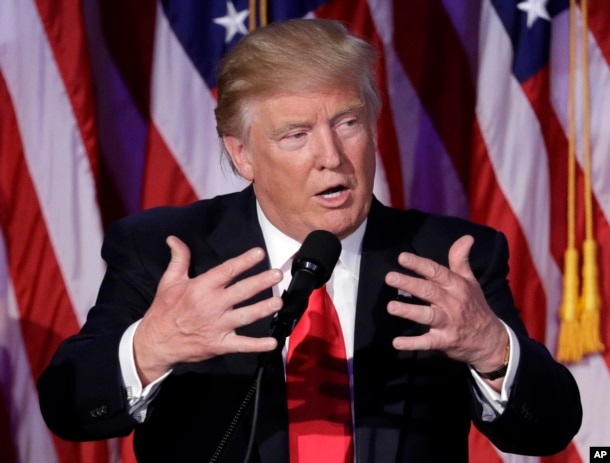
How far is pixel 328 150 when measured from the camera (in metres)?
1.91

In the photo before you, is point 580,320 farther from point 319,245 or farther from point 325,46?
point 319,245

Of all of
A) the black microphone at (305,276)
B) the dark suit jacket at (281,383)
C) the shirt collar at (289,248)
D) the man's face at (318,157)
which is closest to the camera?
the black microphone at (305,276)

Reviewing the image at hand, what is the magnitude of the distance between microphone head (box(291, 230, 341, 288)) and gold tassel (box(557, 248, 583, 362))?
1683 mm

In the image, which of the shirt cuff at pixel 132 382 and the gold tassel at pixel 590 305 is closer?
the shirt cuff at pixel 132 382

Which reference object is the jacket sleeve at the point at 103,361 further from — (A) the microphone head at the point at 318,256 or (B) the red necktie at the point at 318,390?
(A) the microphone head at the point at 318,256

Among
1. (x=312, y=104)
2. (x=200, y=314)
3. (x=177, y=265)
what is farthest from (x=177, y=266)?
(x=312, y=104)

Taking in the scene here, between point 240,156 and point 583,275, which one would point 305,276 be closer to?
point 240,156

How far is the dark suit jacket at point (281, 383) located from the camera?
1816 millimetres

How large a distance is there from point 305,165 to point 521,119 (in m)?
1.38

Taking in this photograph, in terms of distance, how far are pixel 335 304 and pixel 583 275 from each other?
130 cm

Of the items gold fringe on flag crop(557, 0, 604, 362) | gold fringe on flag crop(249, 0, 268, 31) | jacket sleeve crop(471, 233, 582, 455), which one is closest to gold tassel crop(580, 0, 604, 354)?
gold fringe on flag crop(557, 0, 604, 362)

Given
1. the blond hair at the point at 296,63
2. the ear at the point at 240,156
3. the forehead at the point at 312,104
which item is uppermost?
the blond hair at the point at 296,63


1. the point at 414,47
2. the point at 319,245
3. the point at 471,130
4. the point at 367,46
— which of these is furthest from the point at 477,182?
the point at 319,245

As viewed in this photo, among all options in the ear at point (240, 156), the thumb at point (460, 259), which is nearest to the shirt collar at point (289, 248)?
the ear at point (240, 156)
